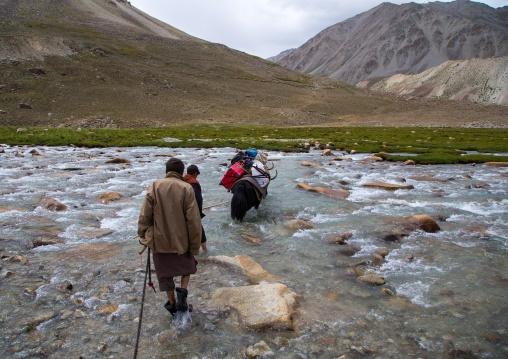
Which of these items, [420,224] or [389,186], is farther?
[389,186]

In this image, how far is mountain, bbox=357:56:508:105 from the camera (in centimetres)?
10750

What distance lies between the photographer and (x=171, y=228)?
435cm

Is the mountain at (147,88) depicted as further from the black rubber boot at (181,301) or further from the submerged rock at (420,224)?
the black rubber boot at (181,301)

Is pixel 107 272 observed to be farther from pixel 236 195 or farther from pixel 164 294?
pixel 236 195

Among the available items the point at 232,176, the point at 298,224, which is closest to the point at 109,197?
the point at 232,176

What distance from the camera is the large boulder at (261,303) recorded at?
4.38 metres

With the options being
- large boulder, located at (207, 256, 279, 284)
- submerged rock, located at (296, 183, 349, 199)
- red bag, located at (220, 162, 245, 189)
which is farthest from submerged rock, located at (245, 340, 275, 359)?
submerged rock, located at (296, 183, 349, 199)

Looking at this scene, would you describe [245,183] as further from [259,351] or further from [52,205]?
[259,351]

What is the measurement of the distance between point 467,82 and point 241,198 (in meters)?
141

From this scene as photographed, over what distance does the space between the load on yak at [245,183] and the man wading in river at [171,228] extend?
444 centimetres

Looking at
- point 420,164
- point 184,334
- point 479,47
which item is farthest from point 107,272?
point 479,47

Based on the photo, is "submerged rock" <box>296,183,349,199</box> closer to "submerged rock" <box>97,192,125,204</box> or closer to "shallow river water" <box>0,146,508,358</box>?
"shallow river water" <box>0,146,508,358</box>

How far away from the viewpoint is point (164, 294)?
525cm

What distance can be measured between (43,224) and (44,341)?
4889 mm
